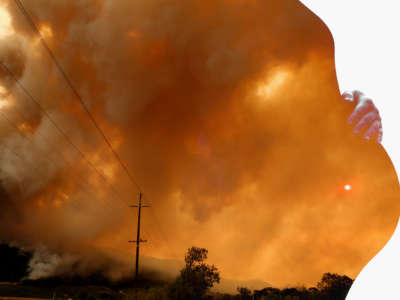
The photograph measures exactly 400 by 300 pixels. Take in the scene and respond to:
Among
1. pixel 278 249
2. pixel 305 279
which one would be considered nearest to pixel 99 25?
pixel 278 249

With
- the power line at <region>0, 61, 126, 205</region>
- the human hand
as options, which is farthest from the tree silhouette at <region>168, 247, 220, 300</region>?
the human hand

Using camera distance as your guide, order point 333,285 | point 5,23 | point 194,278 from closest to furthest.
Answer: point 5,23 < point 333,285 < point 194,278

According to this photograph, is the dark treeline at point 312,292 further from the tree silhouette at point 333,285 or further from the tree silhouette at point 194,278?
the tree silhouette at point 194,278

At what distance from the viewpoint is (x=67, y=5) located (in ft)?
27.3

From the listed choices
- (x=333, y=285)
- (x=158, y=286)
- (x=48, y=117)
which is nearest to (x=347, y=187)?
(x=333, y=285)

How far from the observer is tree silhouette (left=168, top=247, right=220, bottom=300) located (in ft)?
29.3

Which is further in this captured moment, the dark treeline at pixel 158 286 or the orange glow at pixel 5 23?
the dark treeline at pixel 158 286

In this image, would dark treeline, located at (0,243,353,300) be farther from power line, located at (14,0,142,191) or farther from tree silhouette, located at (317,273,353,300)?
power line, located at (14,0,142,191)

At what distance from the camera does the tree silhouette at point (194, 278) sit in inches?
352

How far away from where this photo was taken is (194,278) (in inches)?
360

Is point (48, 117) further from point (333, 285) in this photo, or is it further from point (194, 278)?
point (333, 285)

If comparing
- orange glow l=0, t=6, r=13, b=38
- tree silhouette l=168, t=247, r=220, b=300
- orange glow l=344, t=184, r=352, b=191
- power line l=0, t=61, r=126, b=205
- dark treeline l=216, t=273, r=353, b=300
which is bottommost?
dark treeline l=216, t=273, r=353, b=300

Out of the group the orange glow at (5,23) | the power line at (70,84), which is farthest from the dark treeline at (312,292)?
the orange glow at (5,23)

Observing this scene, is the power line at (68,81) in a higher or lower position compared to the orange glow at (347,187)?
higher
